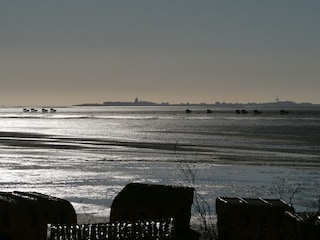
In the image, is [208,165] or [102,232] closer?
[102,232]

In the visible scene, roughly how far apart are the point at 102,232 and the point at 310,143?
52.6 meters

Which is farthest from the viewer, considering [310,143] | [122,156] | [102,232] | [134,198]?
[310,143]

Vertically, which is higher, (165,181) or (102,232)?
(102,232)

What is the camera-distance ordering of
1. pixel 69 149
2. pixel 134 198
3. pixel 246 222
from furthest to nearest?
1. pixel 69 149
2. pixel 134 198
3. pixel 246 222

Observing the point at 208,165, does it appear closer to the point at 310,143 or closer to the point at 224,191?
the point at 224,191

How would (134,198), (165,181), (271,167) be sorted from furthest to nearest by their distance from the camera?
1. (271,167)
2. (165,181)
3. (134,198)

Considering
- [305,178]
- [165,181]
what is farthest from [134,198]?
[305,178]

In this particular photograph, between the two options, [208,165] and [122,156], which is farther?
[122,156]

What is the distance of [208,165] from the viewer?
37625 millimetres

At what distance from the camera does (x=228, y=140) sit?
64.2 metres

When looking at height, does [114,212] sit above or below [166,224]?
below

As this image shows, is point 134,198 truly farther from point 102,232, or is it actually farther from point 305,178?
point 305,178

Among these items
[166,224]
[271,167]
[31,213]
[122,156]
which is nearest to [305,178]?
[271,167]

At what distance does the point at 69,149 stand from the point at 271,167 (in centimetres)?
2154
